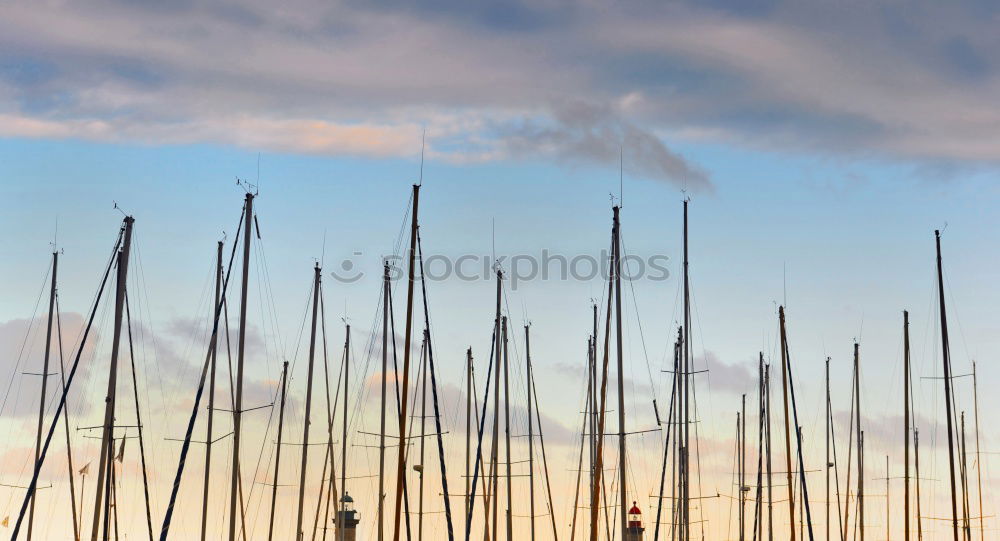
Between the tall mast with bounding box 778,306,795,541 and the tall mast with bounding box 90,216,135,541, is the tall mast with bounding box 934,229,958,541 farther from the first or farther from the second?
the tall mast with bounding box 90,216,135,541

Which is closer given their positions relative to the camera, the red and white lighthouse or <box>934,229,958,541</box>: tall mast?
<box>934,229,958,541</box>: tall mast

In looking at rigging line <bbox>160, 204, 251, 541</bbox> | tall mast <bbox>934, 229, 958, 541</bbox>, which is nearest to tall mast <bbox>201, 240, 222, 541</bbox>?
rigging line <bbox>160, 204, 251, 541</bbox>

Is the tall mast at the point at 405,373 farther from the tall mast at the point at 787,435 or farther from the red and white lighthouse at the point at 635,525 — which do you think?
the red and white lighthouse at the point at 635,525

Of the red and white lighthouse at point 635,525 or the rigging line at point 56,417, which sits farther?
the red and white lighthouse at point 635,525

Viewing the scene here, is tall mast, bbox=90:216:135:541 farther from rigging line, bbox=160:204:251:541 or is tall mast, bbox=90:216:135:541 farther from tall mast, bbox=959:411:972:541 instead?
tall mast, bbox=959:411:972:541

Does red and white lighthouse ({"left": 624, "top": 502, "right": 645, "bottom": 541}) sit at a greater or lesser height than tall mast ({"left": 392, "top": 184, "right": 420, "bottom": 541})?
lesser

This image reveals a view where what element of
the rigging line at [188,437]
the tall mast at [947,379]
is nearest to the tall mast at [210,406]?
the rigging line at [188,437]

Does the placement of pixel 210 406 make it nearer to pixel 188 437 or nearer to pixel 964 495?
pixel 188 437

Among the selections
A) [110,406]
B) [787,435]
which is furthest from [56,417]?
[787,435]

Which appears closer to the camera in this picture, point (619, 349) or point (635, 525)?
point (619, 349)

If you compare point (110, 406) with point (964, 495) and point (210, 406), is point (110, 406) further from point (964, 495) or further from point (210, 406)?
point (964, 495)

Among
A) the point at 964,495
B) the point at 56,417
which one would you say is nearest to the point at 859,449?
the point at 964,495

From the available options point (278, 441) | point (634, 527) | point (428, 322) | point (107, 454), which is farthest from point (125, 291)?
point (634, 527)

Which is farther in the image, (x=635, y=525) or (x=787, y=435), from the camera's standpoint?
(x=635, y=525)
